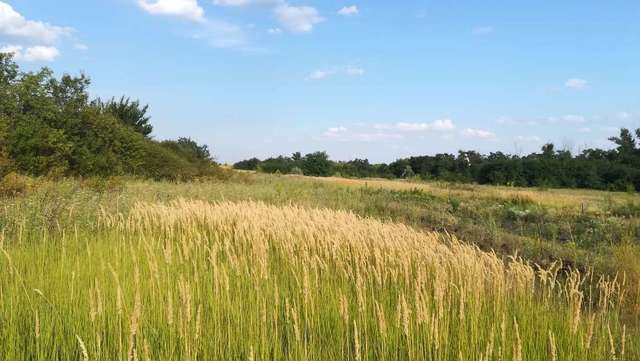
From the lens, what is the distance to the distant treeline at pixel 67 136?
19344 millimetres

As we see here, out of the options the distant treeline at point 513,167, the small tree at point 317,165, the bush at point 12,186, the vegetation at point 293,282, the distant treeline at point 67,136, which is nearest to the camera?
the vegetation at point 293,282

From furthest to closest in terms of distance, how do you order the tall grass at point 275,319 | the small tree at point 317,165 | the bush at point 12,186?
the small tree at point 317,165
the bush at point 12,186
the tall grass at point 275,319

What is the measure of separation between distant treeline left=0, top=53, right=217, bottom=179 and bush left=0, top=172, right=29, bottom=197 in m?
8.37

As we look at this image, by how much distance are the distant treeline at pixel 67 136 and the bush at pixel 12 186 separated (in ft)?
27.5

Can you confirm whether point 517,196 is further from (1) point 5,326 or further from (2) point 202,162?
(1) point 5,326

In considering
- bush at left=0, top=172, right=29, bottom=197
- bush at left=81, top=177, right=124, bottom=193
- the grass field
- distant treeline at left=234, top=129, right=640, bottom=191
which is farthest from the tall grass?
distant treeline at left=234, top=129, right=640, bottom=191

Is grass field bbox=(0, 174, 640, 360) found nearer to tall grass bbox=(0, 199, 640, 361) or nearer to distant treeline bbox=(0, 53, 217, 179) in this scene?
tall grass bbox=(0, 199, 640, 361)

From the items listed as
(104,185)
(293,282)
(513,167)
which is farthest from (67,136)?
(513,167)

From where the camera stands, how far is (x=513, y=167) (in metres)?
46.6

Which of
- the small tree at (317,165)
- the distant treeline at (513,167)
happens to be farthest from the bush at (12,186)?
the small tree at (317,165)

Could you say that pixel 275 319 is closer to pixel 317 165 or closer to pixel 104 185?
pixel 104 185

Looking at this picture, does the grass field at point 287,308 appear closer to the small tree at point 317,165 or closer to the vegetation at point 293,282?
the vegetation at point 293,282

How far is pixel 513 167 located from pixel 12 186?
142 ft

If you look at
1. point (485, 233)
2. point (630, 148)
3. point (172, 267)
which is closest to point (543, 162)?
point (630, 148)
